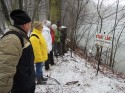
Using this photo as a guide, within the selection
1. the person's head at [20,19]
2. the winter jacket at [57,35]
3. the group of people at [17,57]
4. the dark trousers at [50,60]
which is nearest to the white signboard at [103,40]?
the dark trousers at [50,60]

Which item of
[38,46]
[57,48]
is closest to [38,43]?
[38,46]

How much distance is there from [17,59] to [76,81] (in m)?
4.51

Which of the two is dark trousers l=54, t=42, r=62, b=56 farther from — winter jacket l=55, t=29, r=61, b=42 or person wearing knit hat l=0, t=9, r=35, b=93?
person wearing knit hat l=0, t=9, r=35, b=93

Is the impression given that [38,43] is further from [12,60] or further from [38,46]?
[12,60]

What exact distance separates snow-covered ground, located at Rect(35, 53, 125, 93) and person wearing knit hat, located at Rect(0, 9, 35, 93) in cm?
308

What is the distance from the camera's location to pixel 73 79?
7727mm

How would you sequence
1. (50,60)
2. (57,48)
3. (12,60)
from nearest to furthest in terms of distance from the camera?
(12,60) < (50,60) < (57,48)

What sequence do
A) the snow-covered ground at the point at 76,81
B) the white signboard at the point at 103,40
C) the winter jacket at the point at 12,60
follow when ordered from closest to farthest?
the winter jacket at the point at 12,60 → the snow-covered ground at the point at 76,81 → the white signboard at the point at 103,40

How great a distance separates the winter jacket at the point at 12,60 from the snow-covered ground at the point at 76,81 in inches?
127

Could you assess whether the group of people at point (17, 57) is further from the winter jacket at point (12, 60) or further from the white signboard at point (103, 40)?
the white signboard at point (103, 40)

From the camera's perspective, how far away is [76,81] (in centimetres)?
750

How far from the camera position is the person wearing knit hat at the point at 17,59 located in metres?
3.11

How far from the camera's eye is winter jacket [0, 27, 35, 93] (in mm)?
3107

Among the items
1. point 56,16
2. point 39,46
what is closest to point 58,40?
point 56,16
